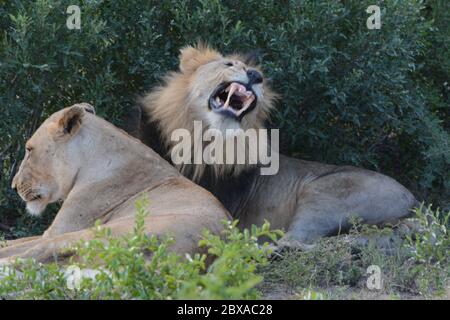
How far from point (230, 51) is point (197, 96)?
0.65m

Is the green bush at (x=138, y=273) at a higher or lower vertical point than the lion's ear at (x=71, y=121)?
lower

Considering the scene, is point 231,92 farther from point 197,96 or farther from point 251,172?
point 251,172

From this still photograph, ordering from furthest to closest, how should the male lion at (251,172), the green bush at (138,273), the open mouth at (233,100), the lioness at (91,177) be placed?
the male lion at (251,172), the open mouth at (233,100), the lioness at (91,177), the green bush at (138,273)

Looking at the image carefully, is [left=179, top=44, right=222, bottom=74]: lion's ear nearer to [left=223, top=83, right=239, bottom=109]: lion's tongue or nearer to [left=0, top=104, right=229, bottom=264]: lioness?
[left=223, top=83, right=239, bottom=109]: lion's tongue

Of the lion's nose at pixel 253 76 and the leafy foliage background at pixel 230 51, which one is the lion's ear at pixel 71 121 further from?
the lion's nose at pixel 253 76

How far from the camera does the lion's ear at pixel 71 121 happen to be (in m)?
6.53

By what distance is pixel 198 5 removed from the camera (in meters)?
7.65

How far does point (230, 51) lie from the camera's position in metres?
7.73

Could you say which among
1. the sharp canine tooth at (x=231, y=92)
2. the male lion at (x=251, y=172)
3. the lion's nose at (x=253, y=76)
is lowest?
the male lion at (x=251, y=172)

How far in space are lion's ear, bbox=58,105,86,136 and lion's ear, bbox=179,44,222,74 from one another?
1.11 m

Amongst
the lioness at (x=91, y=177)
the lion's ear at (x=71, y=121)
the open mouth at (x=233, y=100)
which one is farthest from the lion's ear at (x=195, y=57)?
the lion's ear at (x=71, y=121)

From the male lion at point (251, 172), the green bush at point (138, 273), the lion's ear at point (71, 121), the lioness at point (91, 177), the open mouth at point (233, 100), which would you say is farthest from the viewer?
the male lion at point (251, 172)

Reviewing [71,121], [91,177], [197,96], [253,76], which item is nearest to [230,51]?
[197,96]
